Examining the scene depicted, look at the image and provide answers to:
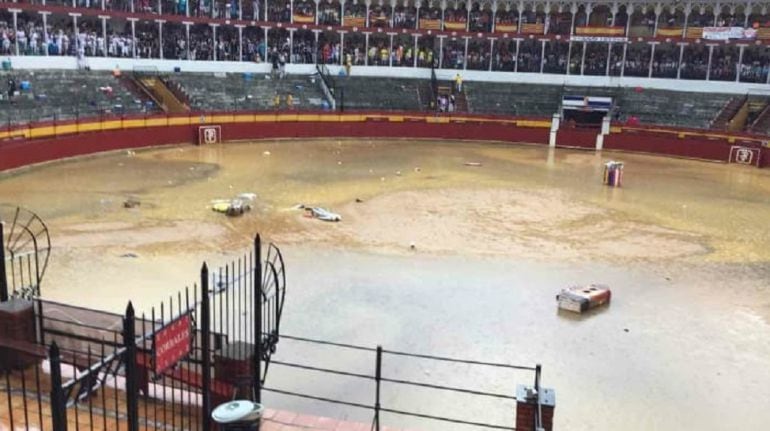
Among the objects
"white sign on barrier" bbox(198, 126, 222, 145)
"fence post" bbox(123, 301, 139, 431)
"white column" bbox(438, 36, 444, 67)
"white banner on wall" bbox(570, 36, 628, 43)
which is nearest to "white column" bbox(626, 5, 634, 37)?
"white banner on wall" bbox(570, 36, 628, 43)

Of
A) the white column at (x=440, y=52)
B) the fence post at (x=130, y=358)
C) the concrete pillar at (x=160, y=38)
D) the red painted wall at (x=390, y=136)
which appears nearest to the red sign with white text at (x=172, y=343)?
Result: the fence post at (x=130, y=358)

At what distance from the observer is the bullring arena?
7.04 metres

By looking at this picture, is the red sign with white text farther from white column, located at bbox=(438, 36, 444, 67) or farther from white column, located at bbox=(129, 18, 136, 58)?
white column, located at bbox=(438, 36, 444, 67)

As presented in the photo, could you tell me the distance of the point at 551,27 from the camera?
4444cm

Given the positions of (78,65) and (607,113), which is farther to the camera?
(607,113)

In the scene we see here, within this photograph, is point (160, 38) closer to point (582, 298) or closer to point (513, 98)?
point (513, 98)

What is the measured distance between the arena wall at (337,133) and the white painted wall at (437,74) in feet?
20.6

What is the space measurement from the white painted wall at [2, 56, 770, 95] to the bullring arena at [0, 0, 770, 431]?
147 millimetres

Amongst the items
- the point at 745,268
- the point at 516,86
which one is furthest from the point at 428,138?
the point at 745,268

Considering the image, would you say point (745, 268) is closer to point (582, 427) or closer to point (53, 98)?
point (582, 427)

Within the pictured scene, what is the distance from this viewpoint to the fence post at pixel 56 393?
12.4 ft

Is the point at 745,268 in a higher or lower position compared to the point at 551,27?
lower

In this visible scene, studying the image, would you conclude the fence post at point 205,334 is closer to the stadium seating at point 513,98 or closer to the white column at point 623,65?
the stadium seating at point 513,98

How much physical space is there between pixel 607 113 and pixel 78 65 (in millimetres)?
27824
